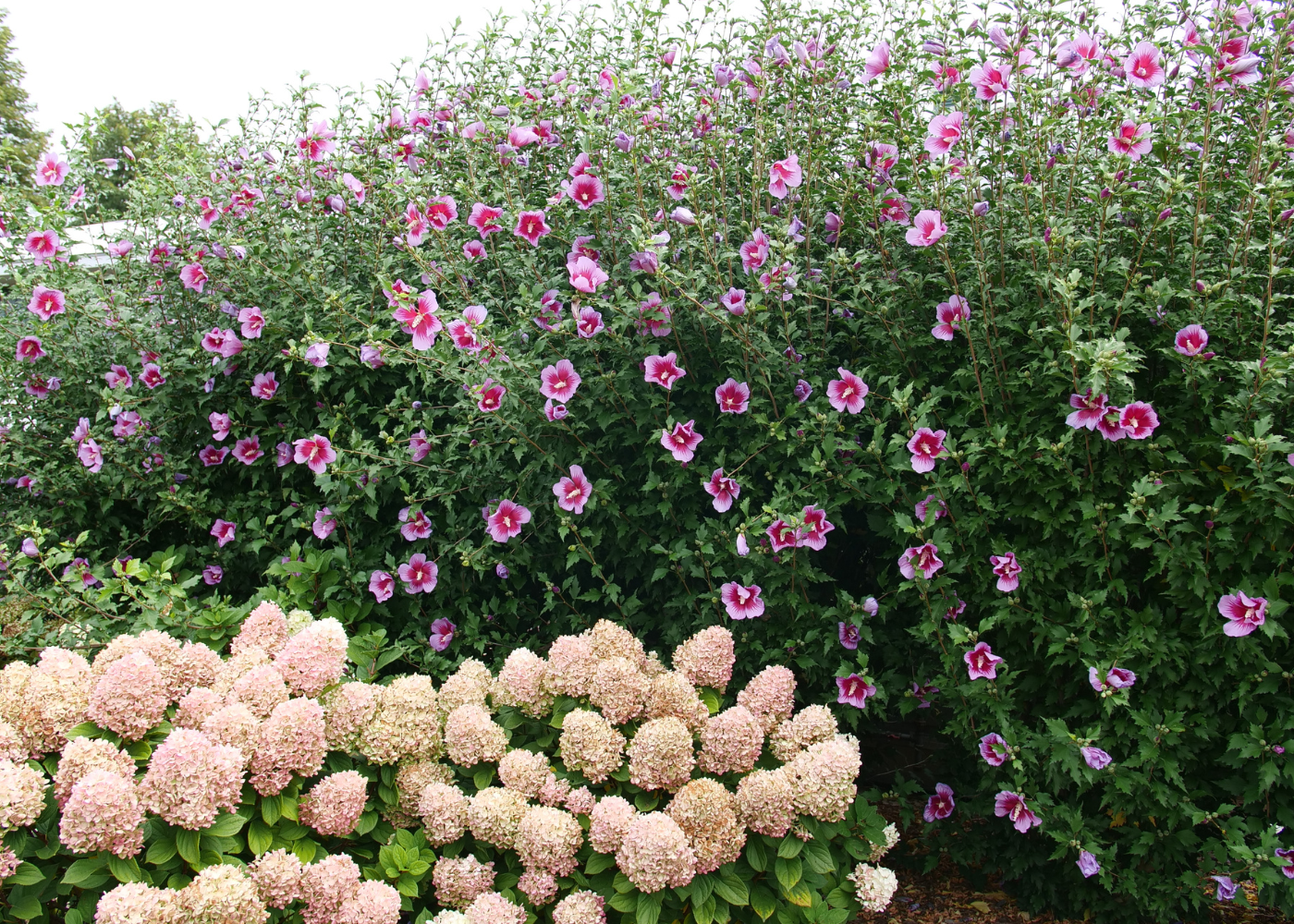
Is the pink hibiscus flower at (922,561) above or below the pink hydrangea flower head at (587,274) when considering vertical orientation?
below

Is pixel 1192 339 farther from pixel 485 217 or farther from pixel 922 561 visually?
pixel 485 217

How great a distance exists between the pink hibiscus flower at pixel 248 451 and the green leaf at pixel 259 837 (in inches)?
74.9

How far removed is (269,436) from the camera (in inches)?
139

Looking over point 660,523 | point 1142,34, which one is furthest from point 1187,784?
point 1142,34

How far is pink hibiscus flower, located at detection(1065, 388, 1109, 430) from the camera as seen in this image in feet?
7.20

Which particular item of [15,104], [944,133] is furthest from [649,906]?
[15,104]

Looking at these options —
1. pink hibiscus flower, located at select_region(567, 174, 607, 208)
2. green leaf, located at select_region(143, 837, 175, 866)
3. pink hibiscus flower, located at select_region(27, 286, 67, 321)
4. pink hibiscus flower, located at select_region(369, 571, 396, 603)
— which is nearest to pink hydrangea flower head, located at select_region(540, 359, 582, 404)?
pink hibiscus flower, located at select_region(567, 174, 607, 208)

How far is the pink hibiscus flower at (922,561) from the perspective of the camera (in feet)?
7.80

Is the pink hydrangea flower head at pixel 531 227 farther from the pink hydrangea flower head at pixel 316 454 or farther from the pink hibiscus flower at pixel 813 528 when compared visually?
the pink hibiscus flower at pixel 813 528

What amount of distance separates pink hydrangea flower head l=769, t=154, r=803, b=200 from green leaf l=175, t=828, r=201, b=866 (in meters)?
2.19

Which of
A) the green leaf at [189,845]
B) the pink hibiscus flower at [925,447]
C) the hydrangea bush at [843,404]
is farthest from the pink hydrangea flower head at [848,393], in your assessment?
the green leaf at [189,845]

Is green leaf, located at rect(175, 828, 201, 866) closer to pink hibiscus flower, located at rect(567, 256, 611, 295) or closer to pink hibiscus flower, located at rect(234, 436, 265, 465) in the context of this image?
pink hibiscus flower, located at rect(567, 256, 611, 295)

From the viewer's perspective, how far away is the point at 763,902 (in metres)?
1.94

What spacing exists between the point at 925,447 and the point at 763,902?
125 centimetres
